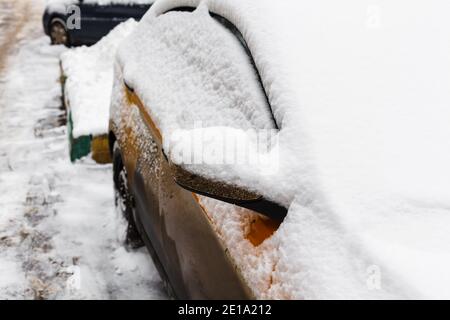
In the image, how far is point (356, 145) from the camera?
4.72ft

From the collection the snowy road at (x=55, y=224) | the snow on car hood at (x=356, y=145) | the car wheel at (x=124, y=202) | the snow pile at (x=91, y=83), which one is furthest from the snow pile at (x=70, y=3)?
the snow on car hood at (x=356, y=145)

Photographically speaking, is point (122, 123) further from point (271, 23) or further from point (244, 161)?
point (244, 161)

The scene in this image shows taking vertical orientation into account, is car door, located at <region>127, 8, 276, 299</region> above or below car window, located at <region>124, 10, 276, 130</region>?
below

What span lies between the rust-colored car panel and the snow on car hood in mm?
170

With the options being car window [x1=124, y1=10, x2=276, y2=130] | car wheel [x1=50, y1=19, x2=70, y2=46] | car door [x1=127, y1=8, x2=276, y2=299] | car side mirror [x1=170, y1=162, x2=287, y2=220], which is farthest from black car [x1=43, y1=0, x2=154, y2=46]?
car side mirror [x1=170, y1=162, x2=287, y2=220]

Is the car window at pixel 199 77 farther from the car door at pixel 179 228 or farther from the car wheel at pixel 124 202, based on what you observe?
the car wheel at pixel 124 202

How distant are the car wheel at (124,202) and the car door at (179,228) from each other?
391mm

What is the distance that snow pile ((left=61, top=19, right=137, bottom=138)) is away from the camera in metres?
4.50

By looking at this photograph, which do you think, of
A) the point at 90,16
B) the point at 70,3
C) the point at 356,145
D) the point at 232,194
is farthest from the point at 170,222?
the point at 70,3

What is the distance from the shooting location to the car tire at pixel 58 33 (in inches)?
367

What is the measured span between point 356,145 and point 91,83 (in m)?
4.67

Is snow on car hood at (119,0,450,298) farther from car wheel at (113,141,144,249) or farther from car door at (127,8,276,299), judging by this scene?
car wheel at (113,141,144,249)

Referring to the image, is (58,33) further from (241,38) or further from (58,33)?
(241,38)
